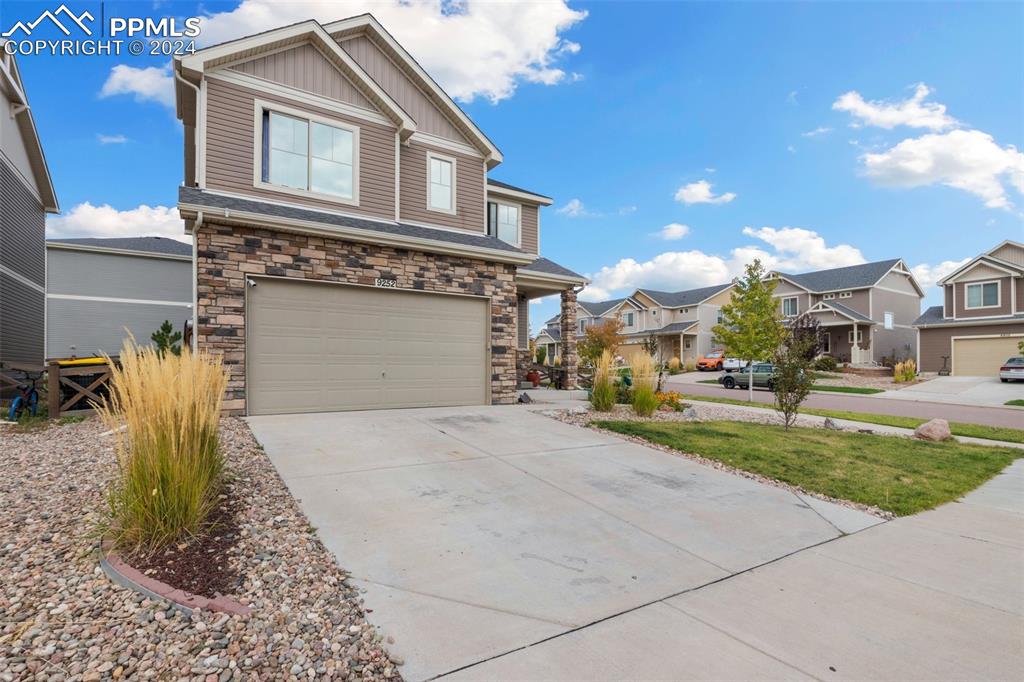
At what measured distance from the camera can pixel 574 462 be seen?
5664mm

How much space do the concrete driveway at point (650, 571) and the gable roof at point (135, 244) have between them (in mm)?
17157

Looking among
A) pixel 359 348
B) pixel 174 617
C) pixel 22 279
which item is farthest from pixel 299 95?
pixel 22 279

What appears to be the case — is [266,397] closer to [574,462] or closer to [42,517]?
[42,517]

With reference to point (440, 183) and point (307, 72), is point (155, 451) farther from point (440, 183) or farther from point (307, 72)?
point (440, 183)

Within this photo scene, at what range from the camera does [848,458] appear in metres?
6.49

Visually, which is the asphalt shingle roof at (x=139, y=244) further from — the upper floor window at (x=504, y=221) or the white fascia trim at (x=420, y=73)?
the white fascia trim at (x=420, y=73)

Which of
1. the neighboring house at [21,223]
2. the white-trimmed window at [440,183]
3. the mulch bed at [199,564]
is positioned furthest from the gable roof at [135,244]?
the mulch bed at [199,564]

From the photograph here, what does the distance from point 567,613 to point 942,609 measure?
7.03 feet

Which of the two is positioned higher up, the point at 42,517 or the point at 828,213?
the point at 828,213

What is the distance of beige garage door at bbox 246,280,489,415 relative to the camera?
8.14m

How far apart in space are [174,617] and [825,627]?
329 centimetres

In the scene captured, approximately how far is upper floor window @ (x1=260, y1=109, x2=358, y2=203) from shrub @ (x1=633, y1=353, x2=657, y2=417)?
270 inches

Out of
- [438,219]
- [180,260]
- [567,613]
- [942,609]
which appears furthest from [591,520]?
[180,260]

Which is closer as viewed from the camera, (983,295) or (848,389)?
(848,389)
